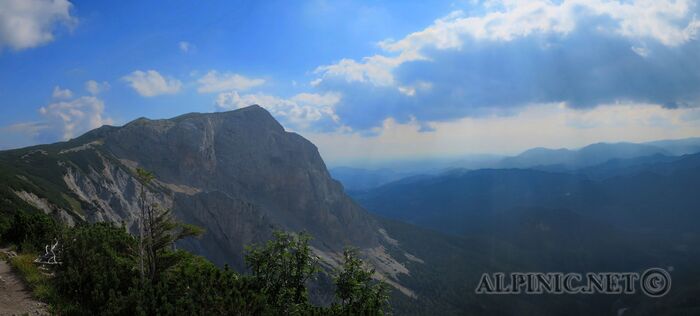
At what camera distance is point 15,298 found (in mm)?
21641

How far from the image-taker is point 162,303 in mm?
20750

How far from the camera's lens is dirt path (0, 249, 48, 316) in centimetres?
2022

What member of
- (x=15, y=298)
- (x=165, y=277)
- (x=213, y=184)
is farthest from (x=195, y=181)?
(x=15, y=298)

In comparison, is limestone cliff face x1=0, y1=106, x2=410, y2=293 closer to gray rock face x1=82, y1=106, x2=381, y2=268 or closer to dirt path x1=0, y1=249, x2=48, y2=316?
gray rock face x1=82, y1=106, x2=381, y2=268

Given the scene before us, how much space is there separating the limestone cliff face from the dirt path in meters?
60.7

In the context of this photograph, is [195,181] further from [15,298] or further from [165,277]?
[15,298]

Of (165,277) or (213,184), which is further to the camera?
(213,184)

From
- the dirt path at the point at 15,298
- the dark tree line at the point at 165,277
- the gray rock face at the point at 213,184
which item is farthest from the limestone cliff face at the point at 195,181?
the dirt path at the point at 15,298

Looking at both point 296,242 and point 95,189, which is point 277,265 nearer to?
point 296,242

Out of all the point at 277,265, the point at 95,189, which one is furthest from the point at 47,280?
the point at 95,189

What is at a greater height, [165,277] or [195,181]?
[195,181]

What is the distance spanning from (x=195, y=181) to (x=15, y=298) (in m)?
148

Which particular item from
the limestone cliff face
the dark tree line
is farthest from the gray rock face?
the dark tree line

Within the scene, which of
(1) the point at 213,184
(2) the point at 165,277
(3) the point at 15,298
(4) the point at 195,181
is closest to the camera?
(3) the point at 15,298
